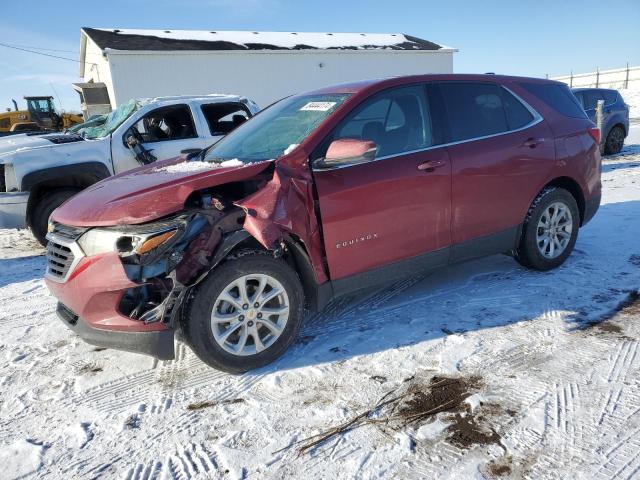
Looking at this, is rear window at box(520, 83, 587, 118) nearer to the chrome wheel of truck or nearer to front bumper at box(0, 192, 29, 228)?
the chrome wheel of truck

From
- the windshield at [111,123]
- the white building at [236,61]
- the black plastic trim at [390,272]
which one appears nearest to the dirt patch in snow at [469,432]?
the black plastic trim at [390,272]

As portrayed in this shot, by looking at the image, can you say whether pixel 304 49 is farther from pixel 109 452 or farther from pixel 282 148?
pixel 109 452

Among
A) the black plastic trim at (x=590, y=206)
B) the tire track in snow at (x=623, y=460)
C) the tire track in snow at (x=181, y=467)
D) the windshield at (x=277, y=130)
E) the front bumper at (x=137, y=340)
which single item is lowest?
the tire track in snow at (x=623, y=460)

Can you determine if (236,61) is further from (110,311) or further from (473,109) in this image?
(110,311)

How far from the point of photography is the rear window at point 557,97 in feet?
14.6

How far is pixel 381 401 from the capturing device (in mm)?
2711

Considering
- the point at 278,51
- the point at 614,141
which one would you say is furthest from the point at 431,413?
the point at 278,51

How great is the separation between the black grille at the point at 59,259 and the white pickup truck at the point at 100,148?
223 centimetres

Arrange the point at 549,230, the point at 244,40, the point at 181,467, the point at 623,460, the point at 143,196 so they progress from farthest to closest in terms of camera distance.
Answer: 1. the point at 244,40
2. the point at 549,230
3. the point at 143,196
4. the point at 181,467
5. the point at 623,460

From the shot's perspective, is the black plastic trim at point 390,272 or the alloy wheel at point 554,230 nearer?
the black plastic trim at point 390,272

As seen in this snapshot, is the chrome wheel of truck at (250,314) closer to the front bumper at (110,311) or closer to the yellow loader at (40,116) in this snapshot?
the front bumper at (110,311)

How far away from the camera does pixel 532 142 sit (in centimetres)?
416

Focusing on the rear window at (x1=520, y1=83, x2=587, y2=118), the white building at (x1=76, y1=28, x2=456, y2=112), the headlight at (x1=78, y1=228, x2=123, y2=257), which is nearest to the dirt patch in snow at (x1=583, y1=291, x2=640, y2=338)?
the rear window at (x1=520, y1=83, x2=587, y2=118)

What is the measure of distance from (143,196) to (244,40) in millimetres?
24688
